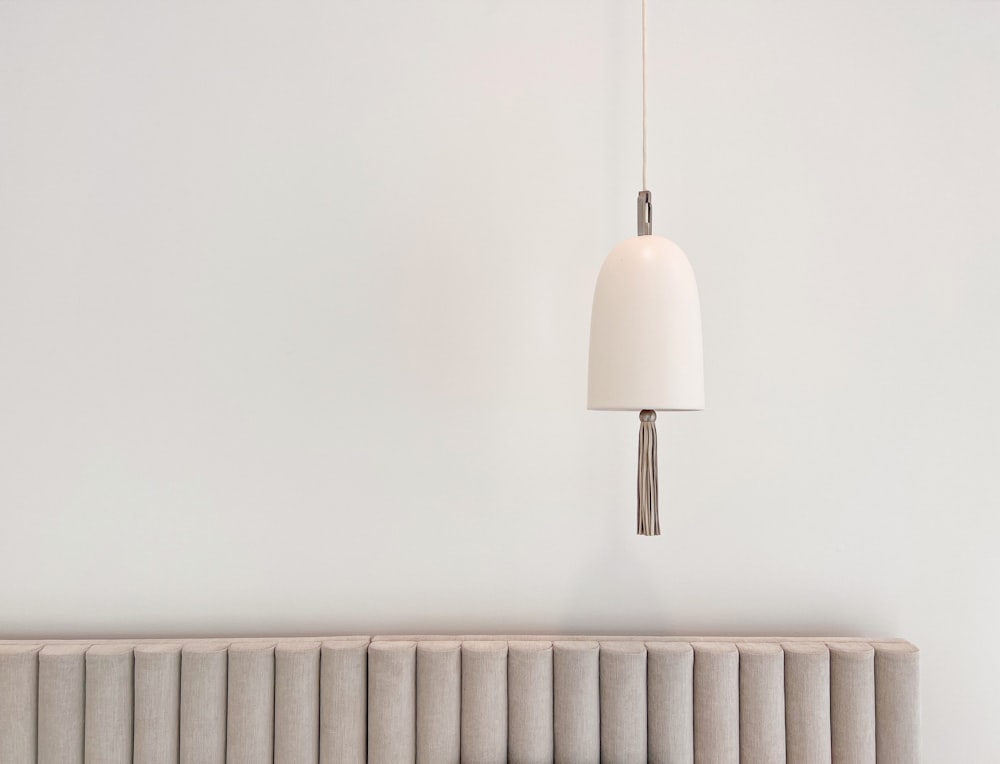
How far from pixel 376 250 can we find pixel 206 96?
43 cm

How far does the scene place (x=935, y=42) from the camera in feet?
4.08

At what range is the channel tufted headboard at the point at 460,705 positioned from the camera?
1.10 metres

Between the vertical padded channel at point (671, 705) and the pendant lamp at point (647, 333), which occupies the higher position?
the pendant lamp at point (647, 333)

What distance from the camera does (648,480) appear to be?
3.23 feet

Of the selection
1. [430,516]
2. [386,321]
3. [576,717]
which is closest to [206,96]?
[386,321]

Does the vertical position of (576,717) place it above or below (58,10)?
below

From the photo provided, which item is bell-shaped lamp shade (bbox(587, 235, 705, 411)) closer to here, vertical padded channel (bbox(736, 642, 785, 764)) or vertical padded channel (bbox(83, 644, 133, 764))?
vertical padded channel (bbox(736, 642, 785, 764))

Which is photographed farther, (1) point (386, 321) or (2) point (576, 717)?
(1) point (386, 321)

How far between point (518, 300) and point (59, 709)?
1.05 metres

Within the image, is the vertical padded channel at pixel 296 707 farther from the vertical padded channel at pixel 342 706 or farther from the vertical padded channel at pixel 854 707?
the vertical padded channel at pixel 854 707

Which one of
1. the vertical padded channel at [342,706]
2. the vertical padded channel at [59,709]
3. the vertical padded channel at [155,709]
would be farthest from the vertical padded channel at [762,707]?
the vertical padded channel at [59,709]

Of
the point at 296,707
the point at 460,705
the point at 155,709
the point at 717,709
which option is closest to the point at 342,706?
the point at 296,707

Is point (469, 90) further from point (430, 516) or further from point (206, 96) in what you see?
point (430, 516)

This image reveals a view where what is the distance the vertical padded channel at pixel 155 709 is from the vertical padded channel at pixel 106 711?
0.07 ft
